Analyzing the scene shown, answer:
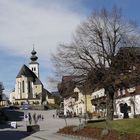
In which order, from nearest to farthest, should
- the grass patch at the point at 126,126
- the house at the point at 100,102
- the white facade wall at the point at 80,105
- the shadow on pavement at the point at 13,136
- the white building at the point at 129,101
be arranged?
the grass patch at the point at 126,126
the shadow on pavement at the point at 13,136
the white building at the point at 129,101
the house at the point at 100,102
the white facade wall at the point at 80,105

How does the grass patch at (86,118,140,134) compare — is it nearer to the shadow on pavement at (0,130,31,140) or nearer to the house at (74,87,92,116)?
the shadow on pavement at (0,130,31,140)

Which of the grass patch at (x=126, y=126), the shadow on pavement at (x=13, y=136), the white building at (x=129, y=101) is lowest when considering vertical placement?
the shadow on pavement at (x=13, y=136)

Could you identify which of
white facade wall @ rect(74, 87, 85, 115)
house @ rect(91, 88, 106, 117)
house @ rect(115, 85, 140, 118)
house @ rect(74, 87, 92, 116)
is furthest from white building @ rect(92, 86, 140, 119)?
white facade wall @ rect(74, 87, 85, 115)

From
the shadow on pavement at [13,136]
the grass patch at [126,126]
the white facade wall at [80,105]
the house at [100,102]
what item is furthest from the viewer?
the white facade wall at [80,105]

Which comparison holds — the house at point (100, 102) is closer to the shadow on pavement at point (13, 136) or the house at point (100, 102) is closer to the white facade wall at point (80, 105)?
the white facade wall at point (80, 105)

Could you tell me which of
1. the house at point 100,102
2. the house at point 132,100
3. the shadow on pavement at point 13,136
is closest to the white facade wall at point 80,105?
the house at point 100,102

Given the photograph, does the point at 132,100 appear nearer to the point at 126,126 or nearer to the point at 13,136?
the point at 13,136

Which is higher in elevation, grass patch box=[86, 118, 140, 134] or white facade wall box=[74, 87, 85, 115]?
white facade wall box=[74, 87, 85, 115]

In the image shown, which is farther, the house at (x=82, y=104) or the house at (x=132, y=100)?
the house at (x=82, y=104)

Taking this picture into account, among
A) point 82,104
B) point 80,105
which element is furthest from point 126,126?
point 80,105

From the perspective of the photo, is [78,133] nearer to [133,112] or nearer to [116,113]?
[133,112]

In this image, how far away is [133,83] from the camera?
176ft

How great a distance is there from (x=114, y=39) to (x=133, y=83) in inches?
221

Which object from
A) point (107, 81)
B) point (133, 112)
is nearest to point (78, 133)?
point (107, 81)
